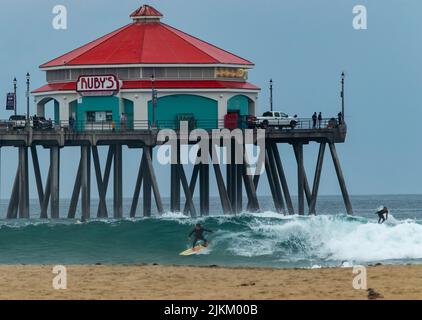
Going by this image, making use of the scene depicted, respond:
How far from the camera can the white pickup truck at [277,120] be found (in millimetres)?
79188

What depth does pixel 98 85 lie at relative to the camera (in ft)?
255

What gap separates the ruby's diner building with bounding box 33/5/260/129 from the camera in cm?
7800

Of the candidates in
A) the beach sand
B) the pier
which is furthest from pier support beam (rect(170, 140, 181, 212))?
the beach sand

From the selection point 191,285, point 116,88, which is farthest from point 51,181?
point 191,285

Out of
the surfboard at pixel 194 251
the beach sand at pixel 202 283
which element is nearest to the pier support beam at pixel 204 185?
the surfboard at pixel 194 251

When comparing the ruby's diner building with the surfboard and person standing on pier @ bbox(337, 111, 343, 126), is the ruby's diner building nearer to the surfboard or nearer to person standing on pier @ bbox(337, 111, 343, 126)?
person standing on pier @ bbox(337, 111, 343, 126)

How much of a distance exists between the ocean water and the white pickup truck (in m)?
7.61

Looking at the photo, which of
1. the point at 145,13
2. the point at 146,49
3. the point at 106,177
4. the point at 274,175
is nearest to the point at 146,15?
the point at 145,13

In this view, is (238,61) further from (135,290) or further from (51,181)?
(135,290)

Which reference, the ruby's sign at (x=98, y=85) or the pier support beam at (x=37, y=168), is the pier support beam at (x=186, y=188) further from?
the pier support beam at (x=37, y=168)

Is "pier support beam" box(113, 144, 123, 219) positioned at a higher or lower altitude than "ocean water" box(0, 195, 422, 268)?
higher

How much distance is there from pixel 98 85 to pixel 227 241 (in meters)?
16.9

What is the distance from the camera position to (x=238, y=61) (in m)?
81.1

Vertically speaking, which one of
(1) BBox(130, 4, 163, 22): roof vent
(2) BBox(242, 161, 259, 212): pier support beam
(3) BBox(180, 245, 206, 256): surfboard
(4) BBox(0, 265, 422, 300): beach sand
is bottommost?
(3) BBox(180, 245, 206, 256): surfboard
